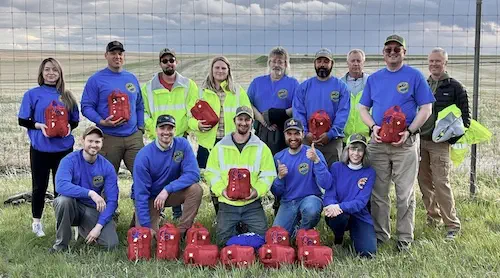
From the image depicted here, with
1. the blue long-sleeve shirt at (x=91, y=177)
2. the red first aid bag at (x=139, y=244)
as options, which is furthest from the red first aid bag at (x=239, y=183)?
the blue long-sleeve shirt at (x=91, y=177)

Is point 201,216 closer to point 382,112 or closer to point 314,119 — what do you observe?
point 314,119

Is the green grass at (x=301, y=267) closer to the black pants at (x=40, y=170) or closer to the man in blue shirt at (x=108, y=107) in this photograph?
the black pants at (x=40, y=170)

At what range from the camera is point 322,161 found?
5.47m

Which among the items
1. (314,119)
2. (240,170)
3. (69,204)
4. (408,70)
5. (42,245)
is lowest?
(42,245)

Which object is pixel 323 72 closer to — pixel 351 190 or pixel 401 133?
pixel 401 133

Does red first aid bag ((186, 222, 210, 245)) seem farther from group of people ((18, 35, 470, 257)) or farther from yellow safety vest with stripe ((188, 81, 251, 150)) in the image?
yellow safety vest with stripe ((188, 81, 251, 150))

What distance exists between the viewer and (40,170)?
6031 mm

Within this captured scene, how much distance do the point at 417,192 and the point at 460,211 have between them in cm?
120

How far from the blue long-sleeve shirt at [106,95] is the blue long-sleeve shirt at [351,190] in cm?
250

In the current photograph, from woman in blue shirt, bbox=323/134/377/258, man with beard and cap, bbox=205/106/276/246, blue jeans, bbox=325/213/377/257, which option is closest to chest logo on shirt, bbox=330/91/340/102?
woman in blue shirt, bbox=323/134/377/258

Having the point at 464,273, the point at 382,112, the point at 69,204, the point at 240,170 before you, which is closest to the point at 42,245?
the point at 69,204

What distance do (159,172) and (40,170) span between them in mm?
1459

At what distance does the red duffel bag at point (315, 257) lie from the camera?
488cm

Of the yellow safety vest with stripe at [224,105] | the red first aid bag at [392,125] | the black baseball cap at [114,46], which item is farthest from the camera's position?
the yellow safety vest with stripe at [224,105]
